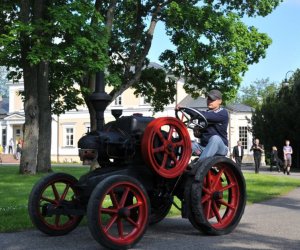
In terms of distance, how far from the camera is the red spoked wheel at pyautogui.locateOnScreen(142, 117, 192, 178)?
700cm

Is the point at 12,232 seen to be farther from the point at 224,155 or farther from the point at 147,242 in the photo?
the point at 224,155

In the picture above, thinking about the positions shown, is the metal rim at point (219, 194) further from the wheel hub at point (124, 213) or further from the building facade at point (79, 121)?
the building facade at point (79, 121)

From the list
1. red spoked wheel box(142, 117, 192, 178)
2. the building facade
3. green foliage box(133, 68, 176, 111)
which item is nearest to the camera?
red spoked wheel box(142, 117, 192, 178)

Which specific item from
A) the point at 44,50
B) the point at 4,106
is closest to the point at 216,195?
the point at 44,50

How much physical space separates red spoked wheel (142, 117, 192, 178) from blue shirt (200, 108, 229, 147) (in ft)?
Answer: 1.90

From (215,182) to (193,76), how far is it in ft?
77.1

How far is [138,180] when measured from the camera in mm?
7047

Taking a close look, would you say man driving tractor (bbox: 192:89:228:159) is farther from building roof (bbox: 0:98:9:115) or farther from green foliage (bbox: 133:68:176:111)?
building roof (bbox: 0:98:9:115)

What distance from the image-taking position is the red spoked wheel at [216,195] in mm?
7223

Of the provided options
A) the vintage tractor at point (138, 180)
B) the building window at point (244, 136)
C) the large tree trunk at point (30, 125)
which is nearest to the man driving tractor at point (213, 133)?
the vintage tractor at point (138, 180)

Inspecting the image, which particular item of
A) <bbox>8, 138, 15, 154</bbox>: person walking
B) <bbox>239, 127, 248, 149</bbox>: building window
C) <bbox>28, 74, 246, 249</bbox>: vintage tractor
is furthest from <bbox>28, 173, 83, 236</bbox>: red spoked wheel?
<bbox>8, 138, 15, 154</bbox>: person walking

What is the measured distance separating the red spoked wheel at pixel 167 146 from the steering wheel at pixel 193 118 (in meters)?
0.33

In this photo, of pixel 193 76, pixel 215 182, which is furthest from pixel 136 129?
pixel 193 76

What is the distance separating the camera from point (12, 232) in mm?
7727
